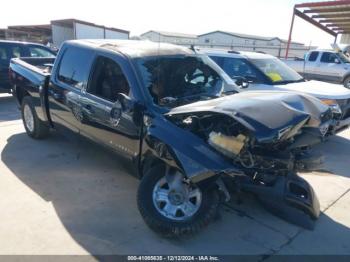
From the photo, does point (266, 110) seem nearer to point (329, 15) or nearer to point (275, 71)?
point (275, 71)

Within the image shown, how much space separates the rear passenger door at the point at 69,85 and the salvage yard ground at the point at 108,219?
63cm

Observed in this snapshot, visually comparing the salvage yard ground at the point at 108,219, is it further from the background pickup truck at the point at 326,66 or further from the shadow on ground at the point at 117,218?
the background pickup truck at the point at 326,66

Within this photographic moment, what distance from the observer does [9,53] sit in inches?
386

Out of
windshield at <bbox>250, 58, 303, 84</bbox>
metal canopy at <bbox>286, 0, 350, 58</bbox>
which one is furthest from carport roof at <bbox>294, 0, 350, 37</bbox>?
windshield at <bbox>250, 58, 303, 84</bbox>

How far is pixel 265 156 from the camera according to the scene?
10.2 ft

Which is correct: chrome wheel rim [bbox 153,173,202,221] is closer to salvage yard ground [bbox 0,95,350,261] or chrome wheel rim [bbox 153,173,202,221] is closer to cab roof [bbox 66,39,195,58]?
salvage yard ground [bbox 0,95,350,261]

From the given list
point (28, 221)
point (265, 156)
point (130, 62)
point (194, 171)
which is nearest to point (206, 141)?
point (194, 171)

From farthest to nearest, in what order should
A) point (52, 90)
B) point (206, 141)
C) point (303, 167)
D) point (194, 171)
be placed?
point (52, 90), point (303, 167), point (206, 141), point (194, 171)

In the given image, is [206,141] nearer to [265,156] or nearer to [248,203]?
[265,156]

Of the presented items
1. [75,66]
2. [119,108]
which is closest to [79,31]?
[75,66]

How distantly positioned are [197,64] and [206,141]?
1.66 m

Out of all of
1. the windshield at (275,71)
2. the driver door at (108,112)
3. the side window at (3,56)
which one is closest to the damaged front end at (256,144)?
the driver door at (108,112)

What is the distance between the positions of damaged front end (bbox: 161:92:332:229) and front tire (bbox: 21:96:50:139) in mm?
3407

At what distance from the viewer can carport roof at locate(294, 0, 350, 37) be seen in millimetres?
16756
